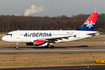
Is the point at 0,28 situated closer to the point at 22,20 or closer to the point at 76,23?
the point at 22,20

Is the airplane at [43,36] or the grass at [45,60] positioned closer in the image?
the grass at [45,60]

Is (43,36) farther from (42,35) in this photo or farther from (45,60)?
(45,60)

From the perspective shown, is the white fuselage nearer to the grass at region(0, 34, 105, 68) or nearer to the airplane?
the airplane

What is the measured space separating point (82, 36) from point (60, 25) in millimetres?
106234

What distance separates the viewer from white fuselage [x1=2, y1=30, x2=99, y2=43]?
42584mm

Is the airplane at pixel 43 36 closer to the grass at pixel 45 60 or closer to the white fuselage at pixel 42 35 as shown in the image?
A: the white fuselage at pixel 42 35

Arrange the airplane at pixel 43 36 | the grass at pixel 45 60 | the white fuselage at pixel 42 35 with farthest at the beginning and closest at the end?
the white fuselage at pixel 42 35 → the airplane at pixel 43 36 → the grass at pixel 45 60

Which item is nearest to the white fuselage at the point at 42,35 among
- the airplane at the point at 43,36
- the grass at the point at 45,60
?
the airplane at the point at 43,36

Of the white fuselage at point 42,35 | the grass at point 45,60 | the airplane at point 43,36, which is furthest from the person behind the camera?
the white fuselage at point 42,35

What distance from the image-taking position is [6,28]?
142 m

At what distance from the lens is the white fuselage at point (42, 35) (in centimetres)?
4258

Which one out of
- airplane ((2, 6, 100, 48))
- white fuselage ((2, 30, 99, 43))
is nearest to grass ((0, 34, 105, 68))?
airplane ((2, 6, 100, 48))

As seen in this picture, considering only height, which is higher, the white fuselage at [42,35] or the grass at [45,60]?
the white fuselage at [42,35]

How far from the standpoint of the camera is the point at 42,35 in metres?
43.8
